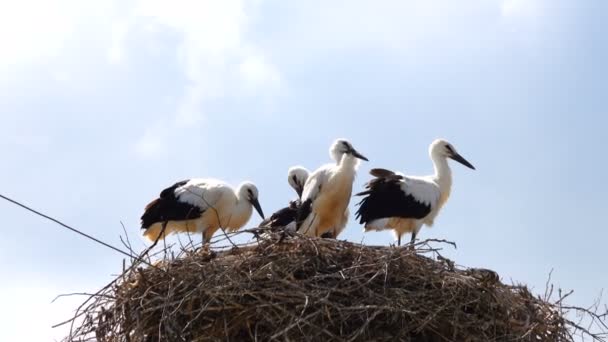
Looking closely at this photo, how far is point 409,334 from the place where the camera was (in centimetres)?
705

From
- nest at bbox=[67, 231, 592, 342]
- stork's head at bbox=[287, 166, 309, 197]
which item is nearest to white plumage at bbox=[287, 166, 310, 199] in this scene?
stork's head at bbox=[287, 166, 309, 197]

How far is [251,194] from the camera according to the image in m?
11.9

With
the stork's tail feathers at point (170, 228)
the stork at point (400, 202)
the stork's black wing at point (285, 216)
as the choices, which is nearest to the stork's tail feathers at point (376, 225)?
the stork at point (400, 202)

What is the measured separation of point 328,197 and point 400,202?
647 millimetres

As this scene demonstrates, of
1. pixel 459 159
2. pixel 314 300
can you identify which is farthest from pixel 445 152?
pixel 314 300

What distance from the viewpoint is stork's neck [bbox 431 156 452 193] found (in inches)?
449

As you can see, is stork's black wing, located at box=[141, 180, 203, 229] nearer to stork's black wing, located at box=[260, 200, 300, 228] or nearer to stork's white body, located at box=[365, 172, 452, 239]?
stork's black wing, located at box=[260, 200, 300, 228]

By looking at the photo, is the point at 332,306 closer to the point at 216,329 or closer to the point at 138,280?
the point at 216,329

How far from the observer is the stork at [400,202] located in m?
10.9

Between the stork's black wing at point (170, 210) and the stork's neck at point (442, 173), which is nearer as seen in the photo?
the stork's neck at point (442, 173)

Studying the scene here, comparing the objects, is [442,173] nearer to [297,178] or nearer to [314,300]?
[297,178]

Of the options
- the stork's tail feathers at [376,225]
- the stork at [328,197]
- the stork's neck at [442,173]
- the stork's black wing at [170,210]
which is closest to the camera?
the stork at [328,197]

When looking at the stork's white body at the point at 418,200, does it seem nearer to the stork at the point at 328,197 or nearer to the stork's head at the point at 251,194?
the stork at the point at 328,197

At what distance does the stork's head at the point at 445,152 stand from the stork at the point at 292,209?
46.6 inches
